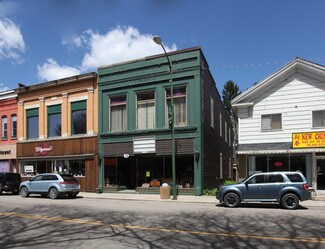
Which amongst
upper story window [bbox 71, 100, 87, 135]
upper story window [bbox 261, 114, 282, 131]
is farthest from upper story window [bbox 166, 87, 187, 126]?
upper story window [bbox 71, 100, 87, 135]

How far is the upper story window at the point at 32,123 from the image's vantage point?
31156 millimetres

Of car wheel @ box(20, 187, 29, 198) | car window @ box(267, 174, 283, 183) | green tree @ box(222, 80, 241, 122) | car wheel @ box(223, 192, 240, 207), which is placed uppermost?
green tree @ box(222, 80, 241, 122)

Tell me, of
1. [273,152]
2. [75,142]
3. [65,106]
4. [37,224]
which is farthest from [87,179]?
[37,224]

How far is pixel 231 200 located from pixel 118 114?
12.9 meters

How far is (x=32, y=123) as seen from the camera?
31.5 m

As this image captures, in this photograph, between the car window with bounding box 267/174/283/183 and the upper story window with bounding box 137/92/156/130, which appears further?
the upper story window with bounding box 137/92/156/130

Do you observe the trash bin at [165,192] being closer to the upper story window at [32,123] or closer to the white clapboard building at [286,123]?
the white clapboard building at [286,123]

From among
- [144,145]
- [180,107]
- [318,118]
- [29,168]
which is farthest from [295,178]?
[29,168]

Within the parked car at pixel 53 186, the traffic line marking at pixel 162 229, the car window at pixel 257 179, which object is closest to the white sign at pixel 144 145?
the parked car at pixel 53 186

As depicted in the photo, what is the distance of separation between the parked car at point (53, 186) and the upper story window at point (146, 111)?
6131mm

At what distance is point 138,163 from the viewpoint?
26.5m

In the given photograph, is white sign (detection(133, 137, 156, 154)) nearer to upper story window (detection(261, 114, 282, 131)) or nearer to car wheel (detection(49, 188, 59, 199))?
car wheel (detection(49, 188, 59, 199))

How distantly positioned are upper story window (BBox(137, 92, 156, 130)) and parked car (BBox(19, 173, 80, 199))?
20.1ft

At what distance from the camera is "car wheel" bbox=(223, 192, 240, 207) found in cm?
1636
